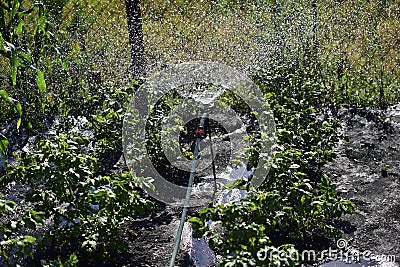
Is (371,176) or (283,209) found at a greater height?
(371,176)

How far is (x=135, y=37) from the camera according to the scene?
6109mm

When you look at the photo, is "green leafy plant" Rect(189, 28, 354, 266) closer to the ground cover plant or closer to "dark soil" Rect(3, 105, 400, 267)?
the ground cover plant

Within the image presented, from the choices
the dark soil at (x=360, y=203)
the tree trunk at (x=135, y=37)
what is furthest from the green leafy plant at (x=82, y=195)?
the tree trunk at (x=135, y=37)

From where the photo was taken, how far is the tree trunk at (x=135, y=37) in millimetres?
5883

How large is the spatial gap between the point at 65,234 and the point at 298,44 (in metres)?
3.77

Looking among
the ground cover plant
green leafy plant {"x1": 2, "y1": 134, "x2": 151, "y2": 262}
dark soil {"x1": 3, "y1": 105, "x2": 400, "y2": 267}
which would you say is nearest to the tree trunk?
the ground cover plant

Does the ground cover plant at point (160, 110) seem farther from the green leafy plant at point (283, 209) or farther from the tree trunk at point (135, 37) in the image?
the tree trunk at point (135, 37)

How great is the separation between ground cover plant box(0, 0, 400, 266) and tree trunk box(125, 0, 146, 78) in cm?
12

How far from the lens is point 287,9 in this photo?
6.41 metres

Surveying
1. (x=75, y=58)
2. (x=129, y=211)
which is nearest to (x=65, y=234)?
(x=129, y=211)

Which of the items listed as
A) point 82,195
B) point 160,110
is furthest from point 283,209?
point 160,110

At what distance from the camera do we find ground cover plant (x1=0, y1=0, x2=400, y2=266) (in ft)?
8.13

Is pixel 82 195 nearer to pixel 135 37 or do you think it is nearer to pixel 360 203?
pixel 360 203

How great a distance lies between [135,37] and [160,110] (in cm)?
221
